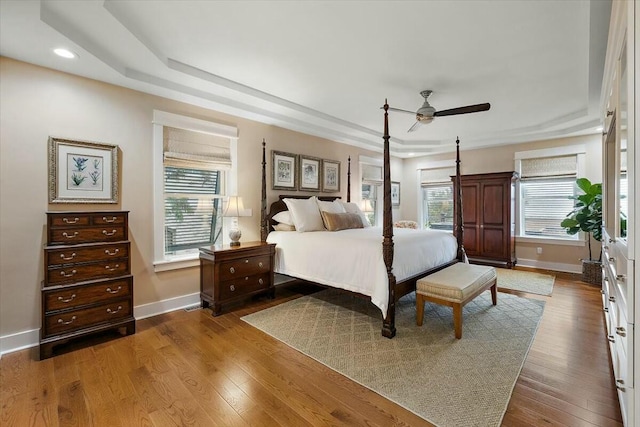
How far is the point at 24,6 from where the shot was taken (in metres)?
1.86

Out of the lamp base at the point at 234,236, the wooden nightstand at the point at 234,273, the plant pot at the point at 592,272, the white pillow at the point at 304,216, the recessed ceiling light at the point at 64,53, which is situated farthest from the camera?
Answer: the plant pot at the point at 592,272

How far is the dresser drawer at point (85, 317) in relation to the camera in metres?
2.37

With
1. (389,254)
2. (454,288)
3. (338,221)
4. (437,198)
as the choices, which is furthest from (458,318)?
(437,198)

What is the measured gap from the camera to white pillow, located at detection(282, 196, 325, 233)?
4008 millimetres

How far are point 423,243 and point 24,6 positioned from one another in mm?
3792

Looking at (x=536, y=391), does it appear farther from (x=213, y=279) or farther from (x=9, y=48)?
(x=9, y=48)

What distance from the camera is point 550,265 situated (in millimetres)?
5430

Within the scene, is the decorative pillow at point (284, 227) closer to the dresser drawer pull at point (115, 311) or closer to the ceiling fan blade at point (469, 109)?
the dresser drawer pull at point (115, 311)

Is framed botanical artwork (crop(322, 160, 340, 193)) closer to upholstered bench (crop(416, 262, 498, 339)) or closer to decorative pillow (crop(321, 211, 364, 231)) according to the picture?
decorative pillow (crop(321, 211, 364, 231))

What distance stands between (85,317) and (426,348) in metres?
2.95

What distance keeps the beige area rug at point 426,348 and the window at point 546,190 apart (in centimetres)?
264

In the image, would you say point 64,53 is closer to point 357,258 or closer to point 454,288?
point 357,258

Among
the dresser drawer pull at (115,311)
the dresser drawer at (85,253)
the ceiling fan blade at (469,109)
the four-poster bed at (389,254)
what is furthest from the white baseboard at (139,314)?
the ceiling fan blade at (469,109)

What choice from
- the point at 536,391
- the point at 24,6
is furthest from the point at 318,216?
the point at 24,6
